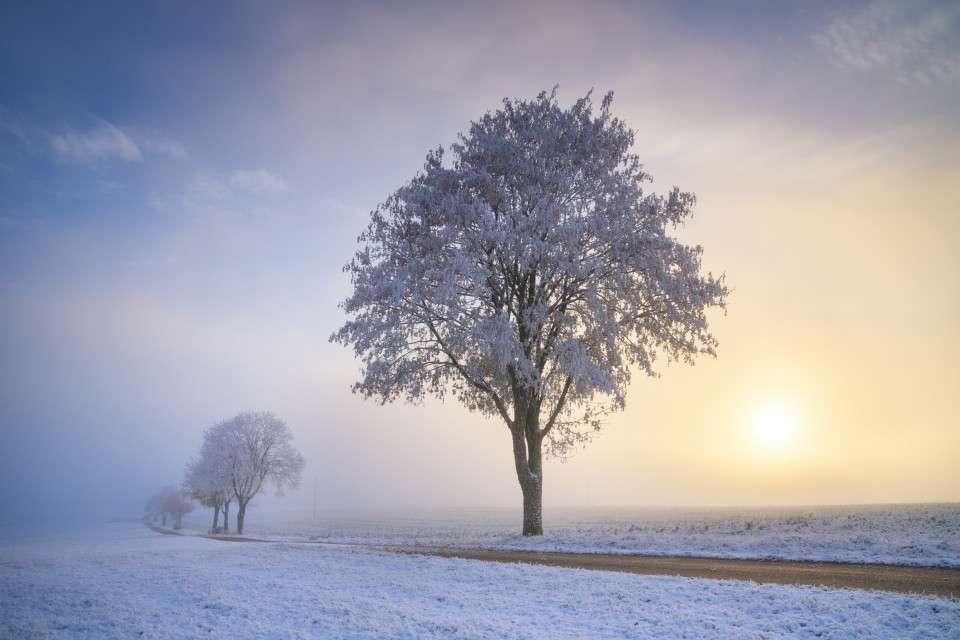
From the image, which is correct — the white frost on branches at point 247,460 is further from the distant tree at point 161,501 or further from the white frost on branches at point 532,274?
the distant tree at point 161,501

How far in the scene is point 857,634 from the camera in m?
6.54

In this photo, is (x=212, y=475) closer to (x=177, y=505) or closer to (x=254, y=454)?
(x=254, y=454)

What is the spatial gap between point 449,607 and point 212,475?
51.5 metres

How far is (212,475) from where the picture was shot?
5175 cm

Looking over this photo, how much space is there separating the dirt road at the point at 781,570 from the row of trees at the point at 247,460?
4364cm

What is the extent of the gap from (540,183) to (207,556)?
19.3 meters

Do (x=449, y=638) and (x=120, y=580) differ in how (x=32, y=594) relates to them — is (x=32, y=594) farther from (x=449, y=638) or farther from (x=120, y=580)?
(x=449, y=638)

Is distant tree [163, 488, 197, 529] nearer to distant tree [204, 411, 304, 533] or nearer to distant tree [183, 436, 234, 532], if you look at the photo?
distant tree [183, 436, 234, 532]

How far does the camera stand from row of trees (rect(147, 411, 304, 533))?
2009 inches

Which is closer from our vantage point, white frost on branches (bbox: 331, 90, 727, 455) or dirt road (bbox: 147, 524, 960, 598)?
dirt road (bbox: 147, 524, 960, 598)

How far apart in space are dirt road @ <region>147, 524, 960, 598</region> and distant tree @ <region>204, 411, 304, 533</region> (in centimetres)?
4362

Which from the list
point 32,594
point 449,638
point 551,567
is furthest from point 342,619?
point 32,594

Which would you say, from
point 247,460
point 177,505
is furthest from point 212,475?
point 177,505

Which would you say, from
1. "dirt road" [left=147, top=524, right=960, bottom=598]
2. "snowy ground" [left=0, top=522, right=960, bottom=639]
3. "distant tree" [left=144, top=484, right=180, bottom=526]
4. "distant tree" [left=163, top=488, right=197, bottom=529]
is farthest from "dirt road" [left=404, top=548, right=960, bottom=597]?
"distant tree" [left=144, top=484, right=180, bottom=526]
